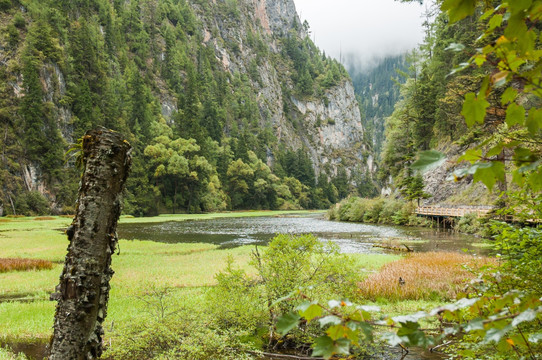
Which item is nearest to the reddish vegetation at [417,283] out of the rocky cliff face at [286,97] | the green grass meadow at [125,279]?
the green grass meadow at [125,279]

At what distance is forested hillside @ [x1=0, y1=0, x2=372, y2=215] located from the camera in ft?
176

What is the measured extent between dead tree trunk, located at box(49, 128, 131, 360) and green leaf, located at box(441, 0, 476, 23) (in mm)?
3841

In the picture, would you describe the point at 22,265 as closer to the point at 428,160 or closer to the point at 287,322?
the point at 287,322

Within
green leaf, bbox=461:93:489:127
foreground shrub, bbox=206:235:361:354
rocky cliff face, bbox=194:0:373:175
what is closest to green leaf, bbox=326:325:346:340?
green leaf, bbox=461:93:489:127

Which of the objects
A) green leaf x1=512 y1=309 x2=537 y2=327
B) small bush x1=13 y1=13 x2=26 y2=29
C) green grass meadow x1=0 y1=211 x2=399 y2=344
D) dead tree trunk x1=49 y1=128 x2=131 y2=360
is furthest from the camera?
small bush x1=13 y1=13 x2=26 y2=29

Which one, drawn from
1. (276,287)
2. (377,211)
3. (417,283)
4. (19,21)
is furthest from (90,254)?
(19,21)

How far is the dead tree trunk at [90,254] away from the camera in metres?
3.74

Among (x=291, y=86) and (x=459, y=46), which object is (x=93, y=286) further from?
(x=291, y=86)

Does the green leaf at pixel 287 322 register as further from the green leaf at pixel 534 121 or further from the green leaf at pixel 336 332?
the green leaf at pixel 534 121

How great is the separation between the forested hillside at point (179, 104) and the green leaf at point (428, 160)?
Answer: 530 cm

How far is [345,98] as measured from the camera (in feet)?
599

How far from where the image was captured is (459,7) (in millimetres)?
1198

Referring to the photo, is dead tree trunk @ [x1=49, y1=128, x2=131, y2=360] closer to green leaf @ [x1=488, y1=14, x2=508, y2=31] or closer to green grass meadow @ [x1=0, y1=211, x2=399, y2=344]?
green grass meadow @ [x1=0, y1=211, x2=399, y2=344]

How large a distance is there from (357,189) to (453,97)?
12486 cm
